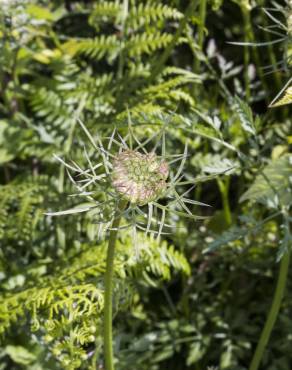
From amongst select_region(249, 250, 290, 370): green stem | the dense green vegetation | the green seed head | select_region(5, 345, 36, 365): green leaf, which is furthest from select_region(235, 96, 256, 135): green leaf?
select_region(5, 345, 36, 365): green leaf

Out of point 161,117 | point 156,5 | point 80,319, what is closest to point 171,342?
point 80,319

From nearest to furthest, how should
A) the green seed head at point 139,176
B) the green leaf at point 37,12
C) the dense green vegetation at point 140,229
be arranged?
the green seed head at point 139,176, the dense green vegetation at point 140,229, the green leaf at point 37,12

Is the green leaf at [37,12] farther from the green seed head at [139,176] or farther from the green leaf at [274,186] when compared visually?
the green seed head at [139,176]

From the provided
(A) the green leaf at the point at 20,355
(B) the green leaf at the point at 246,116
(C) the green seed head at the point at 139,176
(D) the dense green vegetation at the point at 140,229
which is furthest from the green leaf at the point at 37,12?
(C) the green seed head at the point at 139,176

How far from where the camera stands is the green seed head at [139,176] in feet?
3.43

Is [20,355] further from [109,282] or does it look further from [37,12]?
[37,12]

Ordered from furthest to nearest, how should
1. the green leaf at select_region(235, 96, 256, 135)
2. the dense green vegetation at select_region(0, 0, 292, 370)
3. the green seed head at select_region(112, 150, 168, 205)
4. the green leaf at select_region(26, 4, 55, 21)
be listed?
the green leaf at select_region(26, 4, 55, 21) < the dense green vegetation at select_region(0, 0, 292, 370) < the green leaf at select_region(235, 96, 256, 135) < the green seed head at select_region(112, 150, 168, 205)

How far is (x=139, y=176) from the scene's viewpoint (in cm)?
106

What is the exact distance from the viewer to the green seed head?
1.04 meters

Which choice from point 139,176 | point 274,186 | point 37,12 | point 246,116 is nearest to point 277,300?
point 274,186

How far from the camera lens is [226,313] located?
195 centimetres

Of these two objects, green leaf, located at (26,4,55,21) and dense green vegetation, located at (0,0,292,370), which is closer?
dense green vegetation, located at (0,0,292,370)

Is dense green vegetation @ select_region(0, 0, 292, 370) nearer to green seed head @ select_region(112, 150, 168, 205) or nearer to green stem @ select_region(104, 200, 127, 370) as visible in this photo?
green stem @ select_region(104, 200, 127, 370)

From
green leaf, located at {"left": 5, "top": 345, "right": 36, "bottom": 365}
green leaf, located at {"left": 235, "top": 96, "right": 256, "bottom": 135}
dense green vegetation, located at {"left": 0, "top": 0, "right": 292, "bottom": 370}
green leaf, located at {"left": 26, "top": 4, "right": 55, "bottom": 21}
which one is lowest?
green leaf, located at {"left": 5, "top": 345, "right": 36, "bottom": 365}
